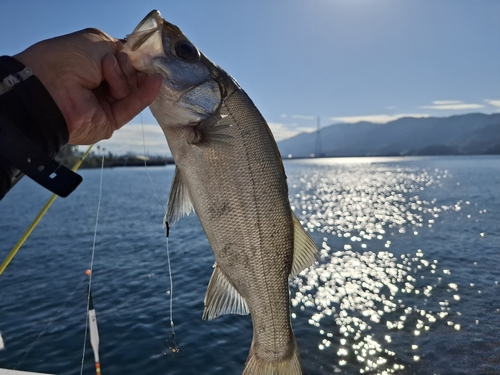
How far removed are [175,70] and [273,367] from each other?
271 cm

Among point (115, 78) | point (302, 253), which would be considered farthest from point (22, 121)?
point (302, 253)

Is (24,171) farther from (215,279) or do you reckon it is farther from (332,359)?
(332,359)

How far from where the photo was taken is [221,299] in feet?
11.7

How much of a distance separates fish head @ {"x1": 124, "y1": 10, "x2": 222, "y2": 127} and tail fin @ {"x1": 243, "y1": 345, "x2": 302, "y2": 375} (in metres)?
2.21

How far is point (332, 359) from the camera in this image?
35.9 ft

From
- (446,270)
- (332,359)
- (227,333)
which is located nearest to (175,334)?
(227,333)

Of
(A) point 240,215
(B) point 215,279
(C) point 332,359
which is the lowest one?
(C) point 332,359

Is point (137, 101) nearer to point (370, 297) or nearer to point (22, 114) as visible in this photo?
point (22, 114)

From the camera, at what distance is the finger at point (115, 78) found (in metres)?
2.85

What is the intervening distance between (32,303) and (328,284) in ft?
38.9

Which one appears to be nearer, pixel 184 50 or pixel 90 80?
pixel 90 80

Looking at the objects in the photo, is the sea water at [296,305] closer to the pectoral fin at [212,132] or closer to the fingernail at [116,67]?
the pectoral fin at [212,132]

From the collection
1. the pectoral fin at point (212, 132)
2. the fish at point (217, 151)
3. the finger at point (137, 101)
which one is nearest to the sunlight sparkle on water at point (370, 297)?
the fish at point (217, 151)

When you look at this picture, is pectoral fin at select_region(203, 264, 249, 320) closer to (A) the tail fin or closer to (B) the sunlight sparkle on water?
(A) the tail fin
